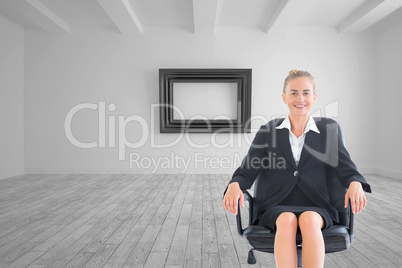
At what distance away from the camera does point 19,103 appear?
6461mm

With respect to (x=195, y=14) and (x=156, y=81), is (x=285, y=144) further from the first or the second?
(x=156, y=81)

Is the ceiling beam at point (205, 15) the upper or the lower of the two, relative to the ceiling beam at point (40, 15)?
lower

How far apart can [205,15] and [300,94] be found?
4.52 meters

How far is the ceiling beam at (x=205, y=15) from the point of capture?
4965 millimetres


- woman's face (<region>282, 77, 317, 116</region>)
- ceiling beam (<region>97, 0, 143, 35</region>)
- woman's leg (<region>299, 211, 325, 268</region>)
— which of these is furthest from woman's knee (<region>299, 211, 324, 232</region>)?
ceiling beam (<region>97, 0, 143, 35</region>)

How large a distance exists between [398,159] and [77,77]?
268 inches

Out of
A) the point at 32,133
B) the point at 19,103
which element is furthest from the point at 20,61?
the point at 32,133

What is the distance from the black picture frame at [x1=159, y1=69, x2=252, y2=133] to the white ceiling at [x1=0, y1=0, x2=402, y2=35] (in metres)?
0.94

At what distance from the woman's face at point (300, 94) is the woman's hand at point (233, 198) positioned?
0.49 m

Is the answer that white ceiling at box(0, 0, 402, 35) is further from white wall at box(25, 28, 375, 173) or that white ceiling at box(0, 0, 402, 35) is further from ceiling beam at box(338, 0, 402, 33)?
white wall at box(25, 28, 375, 173)

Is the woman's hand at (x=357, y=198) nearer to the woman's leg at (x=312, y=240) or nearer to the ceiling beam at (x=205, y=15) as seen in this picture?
the woman's leg at (x=312, y=240)

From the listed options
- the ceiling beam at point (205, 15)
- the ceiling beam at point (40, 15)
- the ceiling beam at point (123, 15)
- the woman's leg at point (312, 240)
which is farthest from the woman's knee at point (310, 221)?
the ceiling beam at point (40, 15)

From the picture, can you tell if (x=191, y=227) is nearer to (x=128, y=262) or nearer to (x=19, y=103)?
(x=128, y=262)

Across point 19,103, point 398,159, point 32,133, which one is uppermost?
point 19,103
